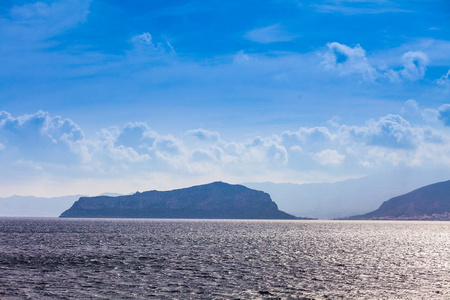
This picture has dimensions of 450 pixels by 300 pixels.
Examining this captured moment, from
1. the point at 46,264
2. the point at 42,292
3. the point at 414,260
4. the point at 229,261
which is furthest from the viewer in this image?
the point at 414,260

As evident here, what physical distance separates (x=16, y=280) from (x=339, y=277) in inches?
1443

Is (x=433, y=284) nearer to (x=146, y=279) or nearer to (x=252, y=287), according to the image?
(x=252, y=287)

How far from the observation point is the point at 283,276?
177 ft

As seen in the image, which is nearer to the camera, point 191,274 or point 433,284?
point 433,284

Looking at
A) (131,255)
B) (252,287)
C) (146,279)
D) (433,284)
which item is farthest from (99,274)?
(433,284)

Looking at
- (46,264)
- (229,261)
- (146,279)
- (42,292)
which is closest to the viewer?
(42,292)

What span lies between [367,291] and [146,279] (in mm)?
23760

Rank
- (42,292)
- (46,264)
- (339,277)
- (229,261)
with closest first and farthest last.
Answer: (42,292) < (339,277) < (46,264) < (229,261)

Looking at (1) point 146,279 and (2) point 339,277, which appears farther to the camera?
(2) point 339,277

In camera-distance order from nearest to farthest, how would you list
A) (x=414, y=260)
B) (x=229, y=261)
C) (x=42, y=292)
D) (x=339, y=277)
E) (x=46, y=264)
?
(x=42, y=292), (x=339, y=277), (x=46, y=264), (x=229, y=261), (x=414, y=260)

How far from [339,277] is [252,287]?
44.4 ft

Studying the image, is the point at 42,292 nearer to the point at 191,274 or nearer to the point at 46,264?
the point at 191,274

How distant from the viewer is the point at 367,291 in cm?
4394

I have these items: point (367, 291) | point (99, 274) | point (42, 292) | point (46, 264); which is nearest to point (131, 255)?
point (46, 264)
